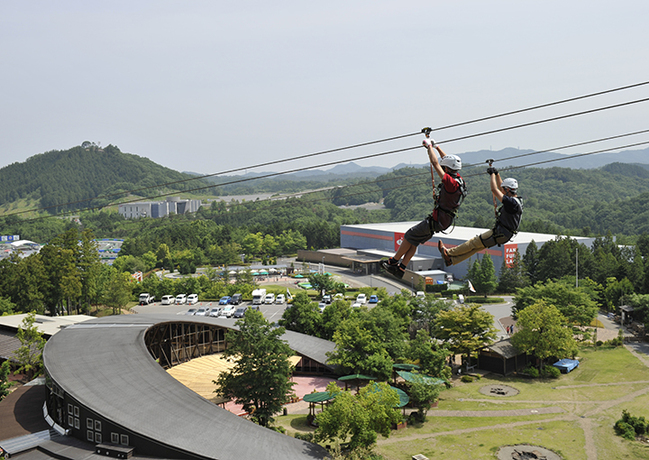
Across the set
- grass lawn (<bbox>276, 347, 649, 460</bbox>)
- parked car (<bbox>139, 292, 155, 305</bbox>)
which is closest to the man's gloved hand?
grass lawn (<bbox>276, 347, 649, 460</bbox>)

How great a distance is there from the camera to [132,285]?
5791cm

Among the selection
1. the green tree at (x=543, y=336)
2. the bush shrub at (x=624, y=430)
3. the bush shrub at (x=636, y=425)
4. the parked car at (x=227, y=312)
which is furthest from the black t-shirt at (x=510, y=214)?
the parked car at (x=227, y=312)

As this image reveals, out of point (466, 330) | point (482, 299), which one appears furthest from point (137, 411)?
point (482, 299)

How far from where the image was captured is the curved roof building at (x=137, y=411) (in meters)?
16.5

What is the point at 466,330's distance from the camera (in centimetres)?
3222

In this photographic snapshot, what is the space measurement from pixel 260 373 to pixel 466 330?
16.6 m

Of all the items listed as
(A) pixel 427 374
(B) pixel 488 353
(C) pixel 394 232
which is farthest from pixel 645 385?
(C) pixel 394 232

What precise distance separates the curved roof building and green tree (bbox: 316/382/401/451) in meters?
1.27

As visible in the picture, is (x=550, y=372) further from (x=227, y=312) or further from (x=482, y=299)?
(x=227, y=312)

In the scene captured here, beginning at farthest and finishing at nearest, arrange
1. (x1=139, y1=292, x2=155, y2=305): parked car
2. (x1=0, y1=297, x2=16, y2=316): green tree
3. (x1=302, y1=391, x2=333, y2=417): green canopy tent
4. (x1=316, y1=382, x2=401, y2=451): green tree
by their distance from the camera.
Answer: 1. (x1=139, y1=292, x2=155, y2=305): parked car
2. (x1=0, y1=297, x2=16, y2=316): green tree
3. (x1=302, y1=391, x2=333, y2=417): green canopy tent
4. (x1=316, y1=382, x2=401, y2=451): green tree

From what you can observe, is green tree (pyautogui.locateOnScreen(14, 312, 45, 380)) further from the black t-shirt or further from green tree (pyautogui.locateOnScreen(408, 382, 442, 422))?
the black t-shirt

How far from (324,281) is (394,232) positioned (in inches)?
902

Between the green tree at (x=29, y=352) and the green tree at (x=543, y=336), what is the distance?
2995cm

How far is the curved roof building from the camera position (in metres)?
16.5
